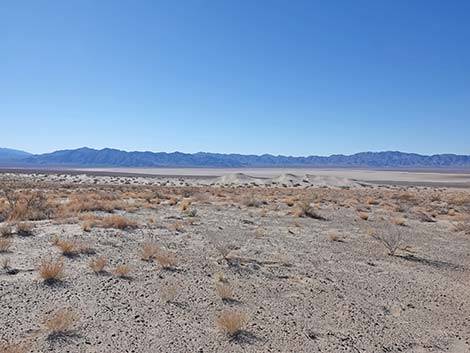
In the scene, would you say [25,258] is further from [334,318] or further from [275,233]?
[275,233]

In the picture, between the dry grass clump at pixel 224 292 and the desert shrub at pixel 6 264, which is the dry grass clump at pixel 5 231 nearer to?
the desert shrub at pixel 6 264

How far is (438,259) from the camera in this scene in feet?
45.8

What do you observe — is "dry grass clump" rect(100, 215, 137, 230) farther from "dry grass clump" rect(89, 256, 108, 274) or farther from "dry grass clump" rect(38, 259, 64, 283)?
"dry grass clump" rect(38, 259, 64, 283)

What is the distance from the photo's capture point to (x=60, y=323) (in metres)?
6.93

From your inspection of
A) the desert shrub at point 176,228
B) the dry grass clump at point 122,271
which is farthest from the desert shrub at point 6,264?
the desert shrub at point 176,228

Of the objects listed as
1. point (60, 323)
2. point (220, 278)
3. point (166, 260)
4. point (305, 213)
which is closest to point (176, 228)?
point (166, 260)

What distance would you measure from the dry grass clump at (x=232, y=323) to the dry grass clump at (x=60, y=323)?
2.38 m

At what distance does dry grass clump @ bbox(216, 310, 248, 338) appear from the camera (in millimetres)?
7117

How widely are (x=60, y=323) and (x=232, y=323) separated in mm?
2705

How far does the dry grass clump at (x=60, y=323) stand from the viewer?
6816 mm

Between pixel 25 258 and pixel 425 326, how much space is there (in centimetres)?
959

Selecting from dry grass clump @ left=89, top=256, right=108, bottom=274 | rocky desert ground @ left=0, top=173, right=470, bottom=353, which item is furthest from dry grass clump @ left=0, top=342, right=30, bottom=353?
dry grass clump @ left=89, top=256, right=108, bottom=274

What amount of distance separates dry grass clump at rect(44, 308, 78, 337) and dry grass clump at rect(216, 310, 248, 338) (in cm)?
238

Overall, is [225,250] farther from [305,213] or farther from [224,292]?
[305,213]
